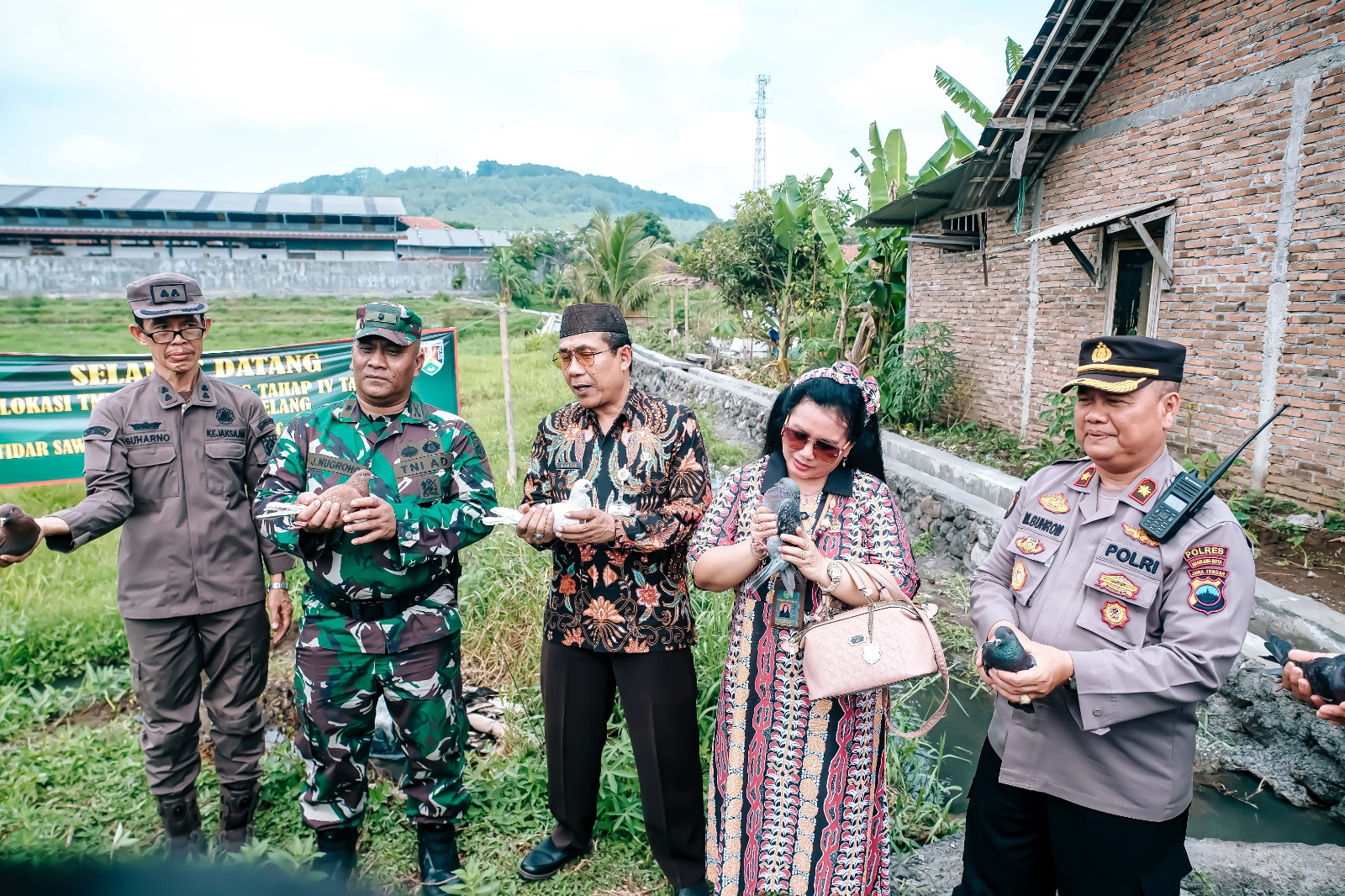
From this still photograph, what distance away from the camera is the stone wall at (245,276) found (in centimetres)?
2230

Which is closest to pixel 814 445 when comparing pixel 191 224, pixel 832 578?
pixel 832 578

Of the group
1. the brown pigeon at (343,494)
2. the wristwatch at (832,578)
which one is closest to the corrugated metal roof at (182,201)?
the brown pigeon at (343,494)

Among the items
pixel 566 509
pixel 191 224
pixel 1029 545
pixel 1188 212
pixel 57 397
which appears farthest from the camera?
pixel 191 224

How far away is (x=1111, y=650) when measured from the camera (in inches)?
63.9

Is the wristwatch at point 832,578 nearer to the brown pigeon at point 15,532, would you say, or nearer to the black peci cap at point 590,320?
the black peci cap at point 590,320

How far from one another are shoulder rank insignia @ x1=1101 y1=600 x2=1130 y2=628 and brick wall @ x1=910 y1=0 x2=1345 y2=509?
4775 millimetres

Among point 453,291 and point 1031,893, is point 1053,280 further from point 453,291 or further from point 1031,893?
point 453,291

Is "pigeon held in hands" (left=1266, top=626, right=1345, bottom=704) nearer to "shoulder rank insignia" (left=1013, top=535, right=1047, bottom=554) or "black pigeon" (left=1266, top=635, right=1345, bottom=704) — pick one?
"black pigeon" (left=1266, top=635, right=1345, bottom=704)

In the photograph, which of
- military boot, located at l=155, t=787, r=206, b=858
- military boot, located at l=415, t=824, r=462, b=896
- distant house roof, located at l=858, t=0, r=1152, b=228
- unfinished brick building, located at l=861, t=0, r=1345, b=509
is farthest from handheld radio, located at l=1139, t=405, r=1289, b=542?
distant house roof, located at l=858, t=0, r=1152, b=228

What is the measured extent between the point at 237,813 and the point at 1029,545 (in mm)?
2794

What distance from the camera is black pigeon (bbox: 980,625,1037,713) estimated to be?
158 centimetres

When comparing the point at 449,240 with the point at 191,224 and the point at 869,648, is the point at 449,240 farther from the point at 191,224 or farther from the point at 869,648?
the point at 869,648

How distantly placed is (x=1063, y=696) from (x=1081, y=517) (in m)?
0.44

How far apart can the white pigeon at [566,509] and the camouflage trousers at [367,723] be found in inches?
17.5
